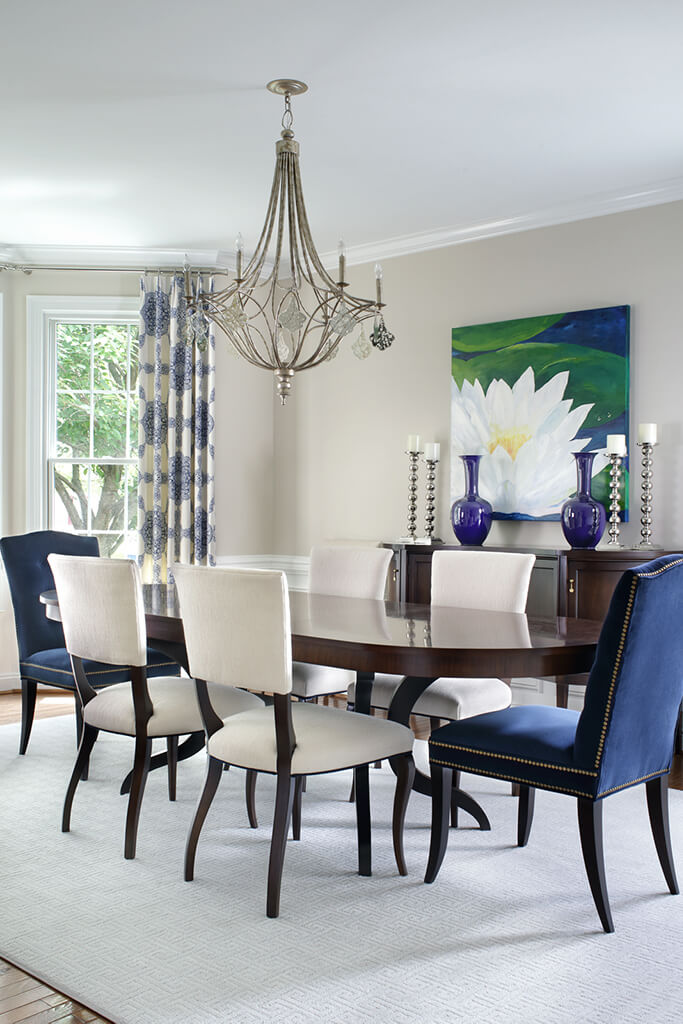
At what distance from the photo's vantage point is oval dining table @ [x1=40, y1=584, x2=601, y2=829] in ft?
8.67

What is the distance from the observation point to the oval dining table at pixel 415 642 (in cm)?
264

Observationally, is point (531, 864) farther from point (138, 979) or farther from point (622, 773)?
point (138, 979)

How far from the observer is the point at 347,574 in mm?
4418

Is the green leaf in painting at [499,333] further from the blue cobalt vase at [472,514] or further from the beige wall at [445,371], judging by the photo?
the blue cobalt vase at [472,514]

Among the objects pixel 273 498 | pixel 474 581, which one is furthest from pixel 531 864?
pixel 273 498

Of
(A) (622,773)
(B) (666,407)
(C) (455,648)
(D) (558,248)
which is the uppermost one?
(D) (558,248)

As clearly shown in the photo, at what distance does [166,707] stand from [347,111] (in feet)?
8.28

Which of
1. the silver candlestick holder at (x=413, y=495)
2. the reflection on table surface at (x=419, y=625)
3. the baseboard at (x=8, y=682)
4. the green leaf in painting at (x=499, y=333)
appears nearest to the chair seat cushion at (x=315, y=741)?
the reflection on table surface at (x=419, y=625)

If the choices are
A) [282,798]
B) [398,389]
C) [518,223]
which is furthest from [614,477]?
[282,798]

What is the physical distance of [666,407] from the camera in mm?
4738

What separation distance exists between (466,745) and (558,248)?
3337 mm

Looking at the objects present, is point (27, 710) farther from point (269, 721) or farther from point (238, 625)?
point (238, 625)

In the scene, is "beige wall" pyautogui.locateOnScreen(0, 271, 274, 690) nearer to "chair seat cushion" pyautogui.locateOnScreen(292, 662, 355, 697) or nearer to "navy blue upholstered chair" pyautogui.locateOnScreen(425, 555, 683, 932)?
"chair seat cushion" pyautogui.locateOnScreen(292, 662, 355, 697)

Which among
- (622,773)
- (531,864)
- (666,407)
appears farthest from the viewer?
(666,407)
